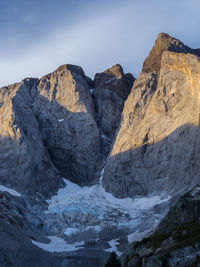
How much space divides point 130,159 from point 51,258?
121 ft

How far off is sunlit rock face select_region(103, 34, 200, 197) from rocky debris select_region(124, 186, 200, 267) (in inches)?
1198

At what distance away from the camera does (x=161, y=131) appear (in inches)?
3056

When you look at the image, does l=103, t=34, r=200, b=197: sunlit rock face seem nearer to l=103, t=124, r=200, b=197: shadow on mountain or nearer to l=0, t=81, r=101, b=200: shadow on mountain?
l=103, t=124, r=200, b=197: shadow on mountain

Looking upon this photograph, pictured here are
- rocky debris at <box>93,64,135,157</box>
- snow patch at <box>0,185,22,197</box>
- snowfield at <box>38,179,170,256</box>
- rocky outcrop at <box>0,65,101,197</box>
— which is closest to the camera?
snowfield at <box>38,179,170,256</box>

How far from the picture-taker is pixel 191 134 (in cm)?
6906

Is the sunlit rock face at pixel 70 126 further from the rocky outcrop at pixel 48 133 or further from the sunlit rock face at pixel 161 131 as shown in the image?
the sunlit rock face at pixel 161 131

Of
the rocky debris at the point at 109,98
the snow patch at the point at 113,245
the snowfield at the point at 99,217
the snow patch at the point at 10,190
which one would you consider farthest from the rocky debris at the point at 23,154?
the snow patch at the point at 113,245

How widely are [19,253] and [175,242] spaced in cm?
2452

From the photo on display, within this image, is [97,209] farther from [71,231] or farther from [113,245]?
[113,245]

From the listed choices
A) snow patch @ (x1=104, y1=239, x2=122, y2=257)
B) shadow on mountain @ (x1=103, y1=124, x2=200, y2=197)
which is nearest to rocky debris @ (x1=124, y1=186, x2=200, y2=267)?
snow patch @ (x1=104, y1=239, x2=122, y2=257)

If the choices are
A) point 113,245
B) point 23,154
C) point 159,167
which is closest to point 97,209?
point 113,245

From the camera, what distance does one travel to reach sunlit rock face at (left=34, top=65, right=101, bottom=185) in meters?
92.1

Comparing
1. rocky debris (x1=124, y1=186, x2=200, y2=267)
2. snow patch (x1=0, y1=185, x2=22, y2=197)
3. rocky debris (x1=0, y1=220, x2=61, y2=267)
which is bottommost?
snow patch (x1=0, y1=185, x2=22, y2=197)

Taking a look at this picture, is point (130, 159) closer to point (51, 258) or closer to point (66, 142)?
point (66, 142)
